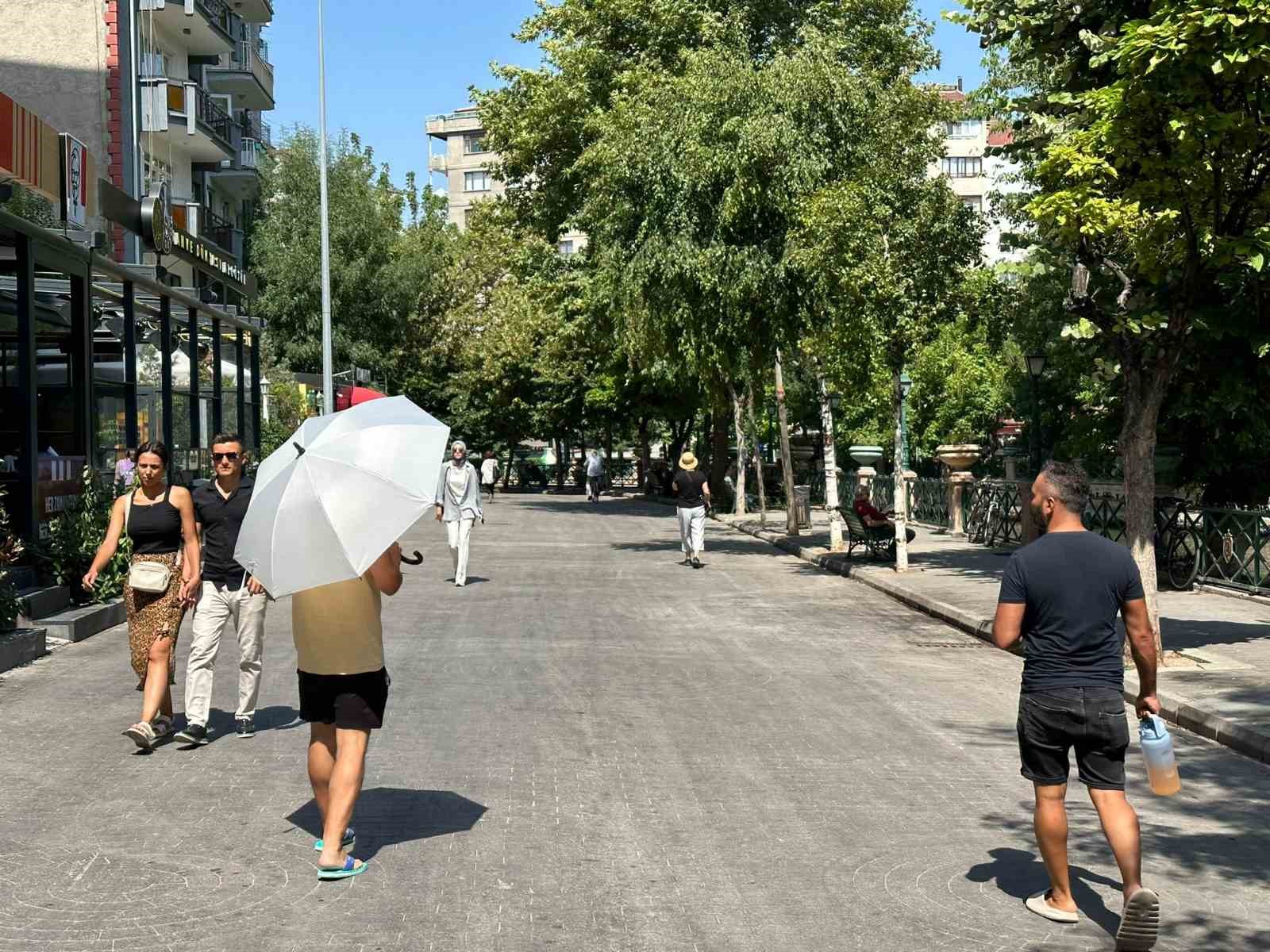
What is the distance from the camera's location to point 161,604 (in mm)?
8625

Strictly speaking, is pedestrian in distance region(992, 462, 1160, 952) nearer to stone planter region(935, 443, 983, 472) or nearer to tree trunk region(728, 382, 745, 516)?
stone planter region(935, 443, 983, 472)

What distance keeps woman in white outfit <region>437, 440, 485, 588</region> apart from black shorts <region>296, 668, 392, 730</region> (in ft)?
40.8

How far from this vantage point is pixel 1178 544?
18.5 meters

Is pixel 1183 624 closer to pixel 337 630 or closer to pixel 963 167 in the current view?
pixel 337 630

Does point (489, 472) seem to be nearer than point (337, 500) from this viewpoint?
No

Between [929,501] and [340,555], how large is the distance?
26.9 m


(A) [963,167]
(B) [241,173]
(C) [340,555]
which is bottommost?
(C) [340,555]

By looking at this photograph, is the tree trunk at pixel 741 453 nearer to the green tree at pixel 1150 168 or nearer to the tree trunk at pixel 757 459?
the tree trunk at pixel 757 459

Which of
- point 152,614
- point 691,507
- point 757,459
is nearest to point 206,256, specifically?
point 691,507

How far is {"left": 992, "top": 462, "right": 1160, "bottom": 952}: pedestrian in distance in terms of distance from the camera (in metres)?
5.39

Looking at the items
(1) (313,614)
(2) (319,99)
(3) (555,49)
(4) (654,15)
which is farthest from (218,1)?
(1) (313,614)

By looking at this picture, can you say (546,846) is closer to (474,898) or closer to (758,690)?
(474,898)

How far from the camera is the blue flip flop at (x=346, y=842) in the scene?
6012 mm

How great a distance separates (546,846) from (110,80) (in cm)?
3527
